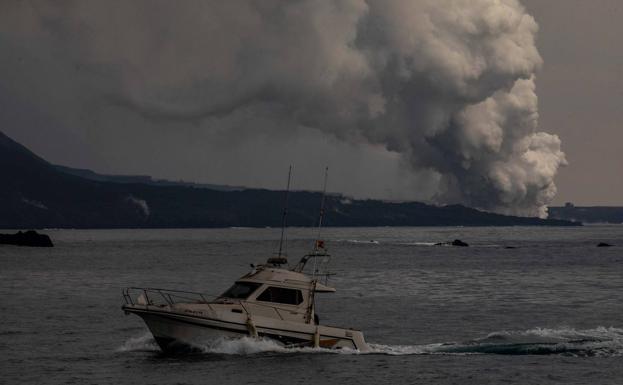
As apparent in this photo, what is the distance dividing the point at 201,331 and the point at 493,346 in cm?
1381

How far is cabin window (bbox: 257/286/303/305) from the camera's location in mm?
42875

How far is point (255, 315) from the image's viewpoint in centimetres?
4209

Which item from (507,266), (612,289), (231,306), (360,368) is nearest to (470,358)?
(360,368)

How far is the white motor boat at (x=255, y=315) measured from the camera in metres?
41.2

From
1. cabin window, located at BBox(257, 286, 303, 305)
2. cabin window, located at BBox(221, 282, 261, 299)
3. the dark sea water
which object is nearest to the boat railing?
the dark sea water

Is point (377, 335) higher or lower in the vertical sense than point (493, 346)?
lower

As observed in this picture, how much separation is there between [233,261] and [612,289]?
66195mm

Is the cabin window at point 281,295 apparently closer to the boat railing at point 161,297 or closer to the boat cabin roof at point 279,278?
the boat cabin roof at point 279,278

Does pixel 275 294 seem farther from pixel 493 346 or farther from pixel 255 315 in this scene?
pixel 493 346

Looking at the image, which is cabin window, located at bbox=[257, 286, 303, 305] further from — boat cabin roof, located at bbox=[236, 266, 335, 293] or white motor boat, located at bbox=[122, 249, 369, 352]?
boat cabin roof, located at bbox=[236, 266, 335, 293]

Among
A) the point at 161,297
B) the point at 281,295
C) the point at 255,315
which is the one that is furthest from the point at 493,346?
the point at 161,297

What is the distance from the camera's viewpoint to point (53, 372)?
4003 cm

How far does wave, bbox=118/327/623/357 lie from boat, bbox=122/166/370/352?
0.29 meters

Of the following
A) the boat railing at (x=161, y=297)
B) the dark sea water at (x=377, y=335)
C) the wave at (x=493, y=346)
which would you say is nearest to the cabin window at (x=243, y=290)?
the wave at (x=493, y=346)
